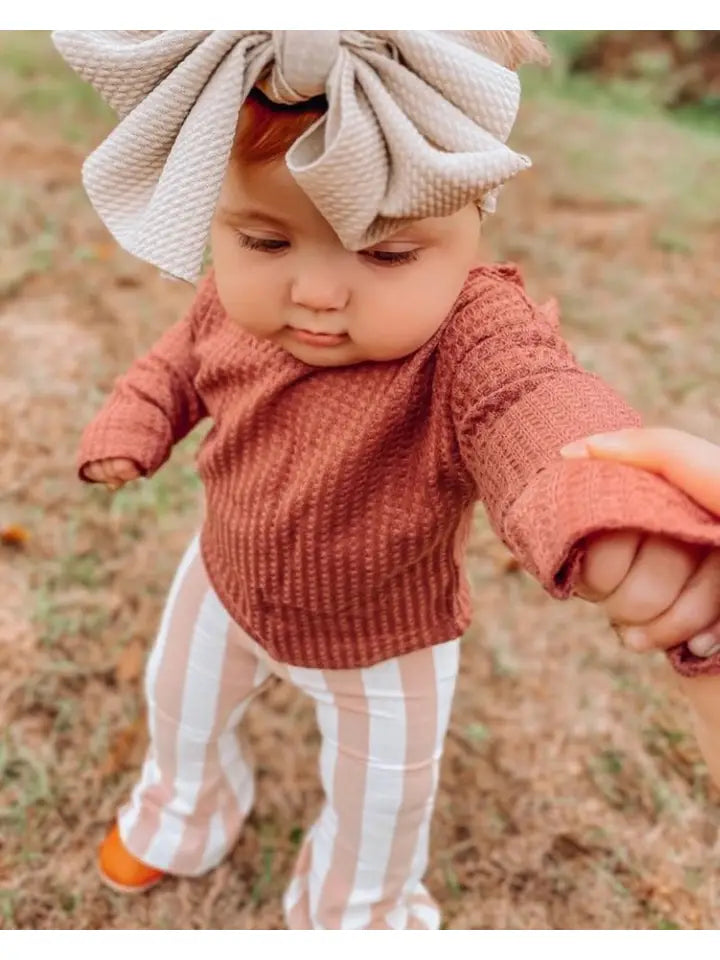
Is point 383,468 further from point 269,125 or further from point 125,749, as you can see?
point 125,749

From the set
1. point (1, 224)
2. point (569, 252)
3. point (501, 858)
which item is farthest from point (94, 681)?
point (569, 252)

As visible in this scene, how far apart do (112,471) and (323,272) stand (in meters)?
0.49

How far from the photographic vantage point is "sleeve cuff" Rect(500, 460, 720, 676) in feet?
2.23

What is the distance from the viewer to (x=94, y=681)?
190 cm

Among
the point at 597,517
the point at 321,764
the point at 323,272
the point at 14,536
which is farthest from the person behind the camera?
the point at 14,536

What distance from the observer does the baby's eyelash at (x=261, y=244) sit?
0.93 metres

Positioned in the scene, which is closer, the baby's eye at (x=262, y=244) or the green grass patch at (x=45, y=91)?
the baby's eye at (x=262, y=244)

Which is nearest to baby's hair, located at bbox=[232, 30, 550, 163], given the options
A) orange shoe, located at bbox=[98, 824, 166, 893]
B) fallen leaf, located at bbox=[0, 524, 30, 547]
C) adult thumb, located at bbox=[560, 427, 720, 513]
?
adult thumb, located at bbox=[560, 427, 720, 513]

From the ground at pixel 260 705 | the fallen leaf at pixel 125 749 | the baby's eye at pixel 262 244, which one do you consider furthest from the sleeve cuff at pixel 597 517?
the fallen leaf at pixel 125 749

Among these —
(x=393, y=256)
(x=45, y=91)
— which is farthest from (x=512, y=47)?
(x=45, y=91)

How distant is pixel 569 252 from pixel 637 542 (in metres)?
2.75

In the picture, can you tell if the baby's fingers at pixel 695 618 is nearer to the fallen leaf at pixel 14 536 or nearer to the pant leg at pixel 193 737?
the pant leg at pixel 193 737

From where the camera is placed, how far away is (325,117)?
802 millimetres
